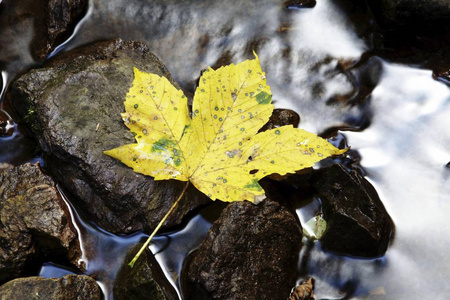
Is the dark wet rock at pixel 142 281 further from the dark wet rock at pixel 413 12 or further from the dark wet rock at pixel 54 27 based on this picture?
the dark wet rock at pixel 413 12

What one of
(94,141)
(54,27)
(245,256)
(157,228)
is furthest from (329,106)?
(54,27)

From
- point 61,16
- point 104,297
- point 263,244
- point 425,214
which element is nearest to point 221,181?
point 263,244

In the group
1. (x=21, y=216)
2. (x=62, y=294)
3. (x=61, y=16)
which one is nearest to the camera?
(x=62, y=294)

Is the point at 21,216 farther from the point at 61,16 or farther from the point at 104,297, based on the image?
the point at 61,16

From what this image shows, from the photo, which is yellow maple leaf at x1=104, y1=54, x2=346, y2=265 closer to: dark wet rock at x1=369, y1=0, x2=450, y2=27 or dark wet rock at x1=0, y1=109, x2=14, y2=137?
dark wet rock at x1=0, y1=109, x2=14, y2=137

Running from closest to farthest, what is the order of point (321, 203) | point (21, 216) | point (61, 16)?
point (21, 216)
point (321, 203)
point (61, 16)

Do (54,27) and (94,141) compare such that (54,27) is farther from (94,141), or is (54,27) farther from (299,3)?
(299,3)

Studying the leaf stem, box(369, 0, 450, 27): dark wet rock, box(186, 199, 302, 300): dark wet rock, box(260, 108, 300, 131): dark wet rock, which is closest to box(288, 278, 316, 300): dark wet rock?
box(186, 199, 302, 300): dark wet rock
